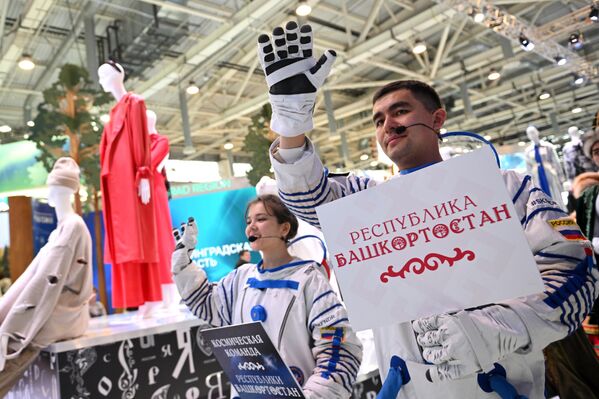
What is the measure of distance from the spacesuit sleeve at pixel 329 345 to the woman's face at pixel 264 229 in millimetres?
246

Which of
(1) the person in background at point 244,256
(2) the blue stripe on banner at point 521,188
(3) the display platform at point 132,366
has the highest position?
(1) the person in background at point 244,256

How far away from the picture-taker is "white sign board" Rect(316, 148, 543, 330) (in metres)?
0.86

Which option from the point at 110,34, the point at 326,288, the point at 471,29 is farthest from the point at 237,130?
the point at 326,288

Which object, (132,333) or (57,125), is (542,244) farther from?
(57,125)

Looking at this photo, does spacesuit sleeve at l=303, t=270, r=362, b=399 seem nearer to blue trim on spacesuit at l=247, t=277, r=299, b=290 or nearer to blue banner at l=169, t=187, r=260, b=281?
blue trim on spacesuit at l=247, t=277, r=299, b=290

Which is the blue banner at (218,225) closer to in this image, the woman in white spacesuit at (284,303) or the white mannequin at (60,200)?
the white mannequin at (60,200)

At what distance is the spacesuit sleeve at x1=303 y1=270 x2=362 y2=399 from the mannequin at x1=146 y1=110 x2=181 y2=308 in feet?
6.59

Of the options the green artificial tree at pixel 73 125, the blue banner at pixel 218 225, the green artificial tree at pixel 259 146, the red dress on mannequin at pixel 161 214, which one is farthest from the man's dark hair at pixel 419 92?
the blue banner at pixel 218 225

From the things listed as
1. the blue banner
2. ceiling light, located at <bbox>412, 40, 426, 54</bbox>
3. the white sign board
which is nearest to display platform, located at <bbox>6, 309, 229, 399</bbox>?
the white sign board

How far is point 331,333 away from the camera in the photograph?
1498mm

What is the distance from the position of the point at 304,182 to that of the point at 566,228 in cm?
60

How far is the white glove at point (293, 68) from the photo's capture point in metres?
1.07

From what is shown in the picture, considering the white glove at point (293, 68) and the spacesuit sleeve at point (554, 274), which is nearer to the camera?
the spacesuit sleeve at point (554, 274)

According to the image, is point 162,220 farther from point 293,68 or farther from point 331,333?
point 293,68
